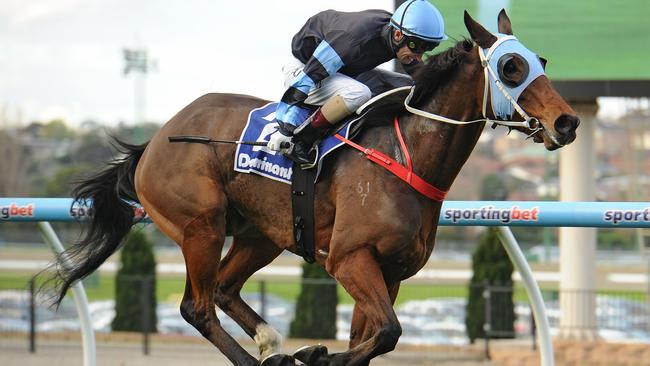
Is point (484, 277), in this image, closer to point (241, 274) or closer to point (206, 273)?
point (241, 274)

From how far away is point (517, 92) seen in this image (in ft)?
14.2

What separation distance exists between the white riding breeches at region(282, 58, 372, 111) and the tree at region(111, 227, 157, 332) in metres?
5.94

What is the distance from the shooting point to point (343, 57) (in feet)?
15.5

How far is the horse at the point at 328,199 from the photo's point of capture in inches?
176

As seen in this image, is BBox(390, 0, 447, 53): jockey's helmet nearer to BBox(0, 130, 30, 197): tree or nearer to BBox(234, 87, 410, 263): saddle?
BBox(234, 87, 410, 263): saddle

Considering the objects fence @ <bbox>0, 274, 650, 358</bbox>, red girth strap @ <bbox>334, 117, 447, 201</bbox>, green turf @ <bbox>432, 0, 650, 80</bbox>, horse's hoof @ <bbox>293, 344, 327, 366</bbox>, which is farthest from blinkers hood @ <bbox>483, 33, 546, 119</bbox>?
fence @ <bbox>0, 274, 650, 358</bbox>

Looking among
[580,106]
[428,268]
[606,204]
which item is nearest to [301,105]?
[606,204]

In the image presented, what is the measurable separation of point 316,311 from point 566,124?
784 cm

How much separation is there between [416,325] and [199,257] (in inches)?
372

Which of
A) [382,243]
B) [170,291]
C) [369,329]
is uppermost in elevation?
[382,243]

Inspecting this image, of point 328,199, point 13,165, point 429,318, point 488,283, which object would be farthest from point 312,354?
point 13,165

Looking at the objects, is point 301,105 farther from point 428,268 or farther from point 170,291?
point 428,268

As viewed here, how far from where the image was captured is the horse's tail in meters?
5.50

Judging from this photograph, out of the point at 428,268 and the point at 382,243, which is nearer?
the point at 382,243
